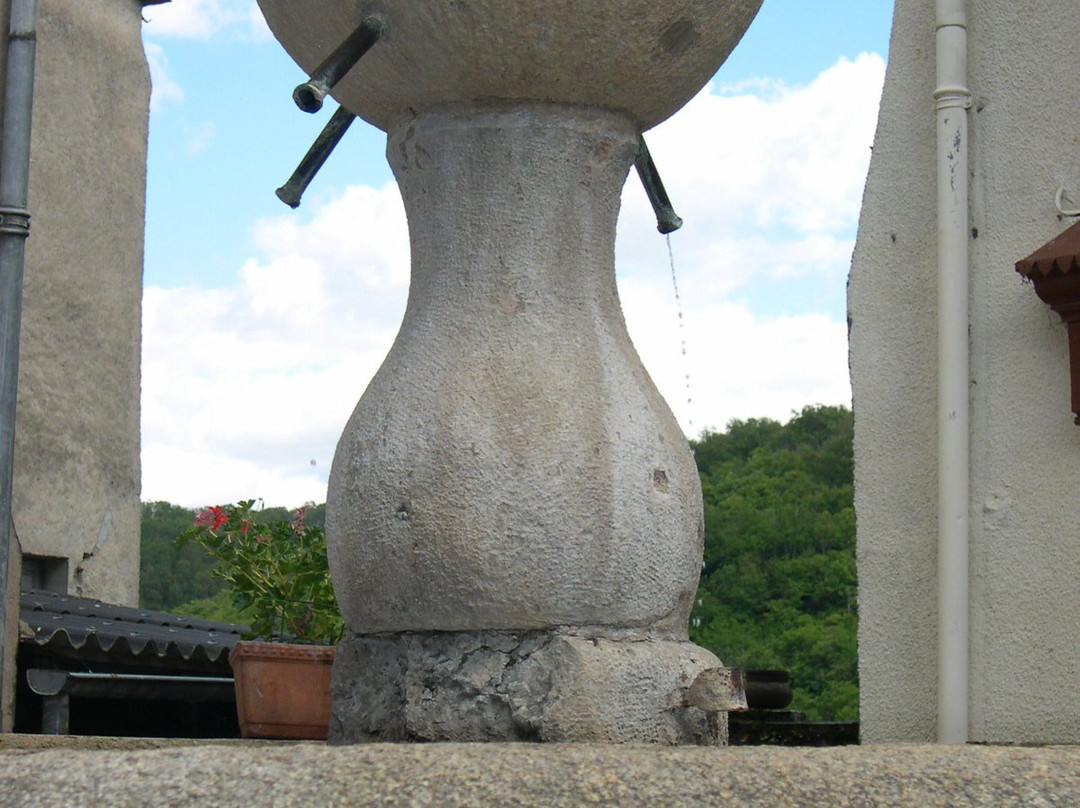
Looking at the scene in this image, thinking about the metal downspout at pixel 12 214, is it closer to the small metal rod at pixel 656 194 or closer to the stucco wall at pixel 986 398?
the small metal rod at pixel 656 194

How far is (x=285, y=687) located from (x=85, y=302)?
8.14 meters

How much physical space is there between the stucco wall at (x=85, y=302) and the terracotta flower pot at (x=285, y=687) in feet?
23.3

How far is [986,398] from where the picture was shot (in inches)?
165

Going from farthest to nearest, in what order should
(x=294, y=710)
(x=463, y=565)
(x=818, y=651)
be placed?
1. (x=818, y=651)
2. (x=294, y=710)
3. (x=463, y=565)

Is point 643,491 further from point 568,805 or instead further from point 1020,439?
point 1020,439

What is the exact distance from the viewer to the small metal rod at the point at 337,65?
2412mm

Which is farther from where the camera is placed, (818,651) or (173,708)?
(818,651)

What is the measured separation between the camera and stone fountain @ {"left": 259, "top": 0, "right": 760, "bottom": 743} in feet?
8.16

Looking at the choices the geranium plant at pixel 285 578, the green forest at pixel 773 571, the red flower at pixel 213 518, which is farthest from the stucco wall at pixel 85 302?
the geranium plant at pixel 285 578

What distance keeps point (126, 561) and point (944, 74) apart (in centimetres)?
805

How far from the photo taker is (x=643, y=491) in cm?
255

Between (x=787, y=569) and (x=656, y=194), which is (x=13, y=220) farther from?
(x=787, y=569)

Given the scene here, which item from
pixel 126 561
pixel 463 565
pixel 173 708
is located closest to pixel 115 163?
pixel 126 561

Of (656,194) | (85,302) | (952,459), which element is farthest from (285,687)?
(85,302)
